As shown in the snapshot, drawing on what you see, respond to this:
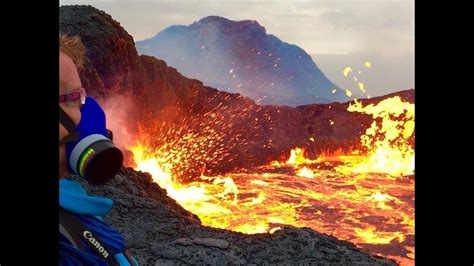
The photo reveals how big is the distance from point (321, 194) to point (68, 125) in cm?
1377

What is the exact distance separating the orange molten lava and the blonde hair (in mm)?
8244

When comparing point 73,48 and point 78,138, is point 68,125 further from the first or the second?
point 73,48

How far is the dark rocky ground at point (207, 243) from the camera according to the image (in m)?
5.43

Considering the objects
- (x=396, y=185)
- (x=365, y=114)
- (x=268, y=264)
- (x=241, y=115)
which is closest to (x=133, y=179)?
(x=268, y=264)

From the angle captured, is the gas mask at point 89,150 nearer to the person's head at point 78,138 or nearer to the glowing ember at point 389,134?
the person's head at point 78,138

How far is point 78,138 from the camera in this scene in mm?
2369

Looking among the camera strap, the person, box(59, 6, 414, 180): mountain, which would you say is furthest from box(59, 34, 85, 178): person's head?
box(59, 6, 414, 180): mountain

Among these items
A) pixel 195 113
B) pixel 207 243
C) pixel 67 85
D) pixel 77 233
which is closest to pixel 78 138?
pixel 67 85

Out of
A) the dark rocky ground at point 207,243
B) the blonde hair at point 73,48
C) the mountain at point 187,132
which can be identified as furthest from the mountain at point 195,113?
the blonde hair at point 73,48
